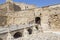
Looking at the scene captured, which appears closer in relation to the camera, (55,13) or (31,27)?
(31,27)

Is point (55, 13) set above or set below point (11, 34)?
above

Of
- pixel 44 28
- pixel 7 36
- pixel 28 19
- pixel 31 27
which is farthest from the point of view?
pixel 28 19

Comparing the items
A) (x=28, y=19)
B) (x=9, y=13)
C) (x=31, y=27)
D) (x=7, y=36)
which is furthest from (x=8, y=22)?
(x=7, y=36)

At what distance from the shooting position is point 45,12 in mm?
23047

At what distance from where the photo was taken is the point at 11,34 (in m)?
19.0

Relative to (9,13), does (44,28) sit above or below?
below

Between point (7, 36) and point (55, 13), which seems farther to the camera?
point (55, 13)

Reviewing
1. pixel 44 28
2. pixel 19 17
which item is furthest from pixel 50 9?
pixel 19 17

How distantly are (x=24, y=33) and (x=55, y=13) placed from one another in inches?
222

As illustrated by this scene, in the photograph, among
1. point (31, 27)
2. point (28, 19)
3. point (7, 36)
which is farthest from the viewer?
point (28, 19)

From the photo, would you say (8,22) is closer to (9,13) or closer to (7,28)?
(9,13)

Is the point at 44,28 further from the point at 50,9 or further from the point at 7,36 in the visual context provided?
the point at 7,36

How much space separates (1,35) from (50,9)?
793 centimetres

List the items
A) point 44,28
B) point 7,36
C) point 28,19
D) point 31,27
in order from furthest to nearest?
point 28,19 → point 44,28 → point 31,27 → point 7,36
